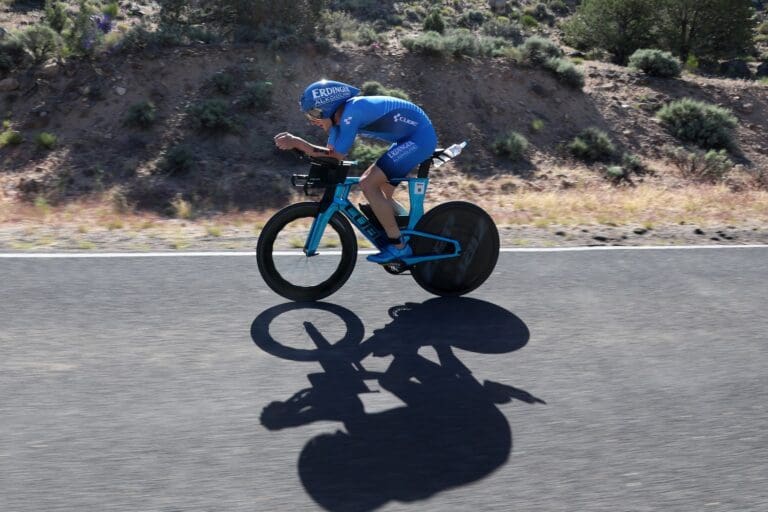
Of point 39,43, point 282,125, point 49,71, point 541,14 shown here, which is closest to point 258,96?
point 282,125

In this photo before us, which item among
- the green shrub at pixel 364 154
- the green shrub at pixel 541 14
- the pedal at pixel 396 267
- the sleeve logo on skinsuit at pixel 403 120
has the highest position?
the green shrub at pixel 541 14

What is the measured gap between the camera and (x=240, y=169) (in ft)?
64.4

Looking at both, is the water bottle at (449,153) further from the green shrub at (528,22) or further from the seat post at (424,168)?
the green shrub at (528,22)

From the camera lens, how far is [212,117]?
20.5 m

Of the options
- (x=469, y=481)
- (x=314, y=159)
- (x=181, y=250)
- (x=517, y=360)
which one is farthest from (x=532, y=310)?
(x=181, y=250)

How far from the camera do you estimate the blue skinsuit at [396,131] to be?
638 centimetres

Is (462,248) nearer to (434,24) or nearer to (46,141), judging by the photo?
(46,141)

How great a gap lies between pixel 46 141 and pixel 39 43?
4511 millimetres

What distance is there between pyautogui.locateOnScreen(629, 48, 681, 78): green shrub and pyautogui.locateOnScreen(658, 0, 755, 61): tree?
8.28 m

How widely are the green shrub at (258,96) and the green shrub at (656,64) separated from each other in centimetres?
1324

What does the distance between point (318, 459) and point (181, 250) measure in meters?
4.70

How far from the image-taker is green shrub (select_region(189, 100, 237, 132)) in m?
20.5

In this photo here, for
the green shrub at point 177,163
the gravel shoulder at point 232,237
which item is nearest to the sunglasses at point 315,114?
the gravel shoulder at point 232,237

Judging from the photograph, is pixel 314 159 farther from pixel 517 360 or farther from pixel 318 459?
pixel 318 459
